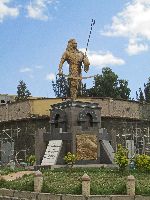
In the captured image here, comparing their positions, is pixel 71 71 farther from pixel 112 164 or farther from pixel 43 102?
pixel 43 102

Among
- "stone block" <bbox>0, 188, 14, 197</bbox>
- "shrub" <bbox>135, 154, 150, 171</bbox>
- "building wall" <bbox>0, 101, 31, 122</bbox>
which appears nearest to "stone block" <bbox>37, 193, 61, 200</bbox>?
"stone block" <bbox>0, 188, 14, 197</bbox>

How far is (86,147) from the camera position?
2222 centimetres

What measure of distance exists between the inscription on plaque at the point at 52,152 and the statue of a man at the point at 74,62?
3170 mm

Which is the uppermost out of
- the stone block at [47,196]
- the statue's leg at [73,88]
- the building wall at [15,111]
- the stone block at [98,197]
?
the statue's leg at [73,88]

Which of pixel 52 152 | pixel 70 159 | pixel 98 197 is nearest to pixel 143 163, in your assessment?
pixel 70 159

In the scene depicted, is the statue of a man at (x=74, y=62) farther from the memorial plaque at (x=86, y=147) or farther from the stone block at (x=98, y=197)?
the stone block at (x=98, y=197)

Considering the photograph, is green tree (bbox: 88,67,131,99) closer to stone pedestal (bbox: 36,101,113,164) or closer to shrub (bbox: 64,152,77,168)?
stone pedestal (bbox: 36,101,113,164)

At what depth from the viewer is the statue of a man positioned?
80.5ft

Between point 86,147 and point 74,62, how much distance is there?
209 inches

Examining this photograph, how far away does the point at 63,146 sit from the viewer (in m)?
22.4

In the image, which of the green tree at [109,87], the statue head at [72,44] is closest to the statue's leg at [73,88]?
the statue head at [72,44]

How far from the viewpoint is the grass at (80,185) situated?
13.3m

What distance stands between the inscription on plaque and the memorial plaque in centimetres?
107

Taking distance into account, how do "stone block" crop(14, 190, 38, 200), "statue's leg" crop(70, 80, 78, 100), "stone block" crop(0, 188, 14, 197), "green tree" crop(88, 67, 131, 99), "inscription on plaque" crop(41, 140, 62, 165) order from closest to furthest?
"stone block" crop(14, 190, 38, 200), "stone block" crop(0, 188, 14, 197), "inscription on plaque" crop(41, 140, 62, 165), "statue's leg" crop(70, 80, 78, 100), "green tree" crop(88, 67, 131, 99)
